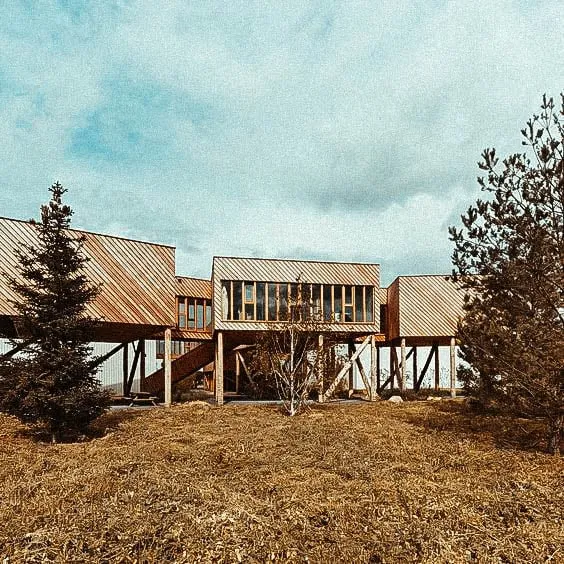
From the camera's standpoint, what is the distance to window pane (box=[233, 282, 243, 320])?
1986 centimetres

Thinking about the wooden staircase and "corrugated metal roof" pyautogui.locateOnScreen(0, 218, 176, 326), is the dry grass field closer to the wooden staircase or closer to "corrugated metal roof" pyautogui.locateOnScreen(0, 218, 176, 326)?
"corrugated metal roof" pyautogui.locateOnScreen(0, 218, 176, 326)

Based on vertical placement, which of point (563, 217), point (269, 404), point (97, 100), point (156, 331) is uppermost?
point (97, 100)

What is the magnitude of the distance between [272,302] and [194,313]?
4.43 metres

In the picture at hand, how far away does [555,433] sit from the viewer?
9508mm

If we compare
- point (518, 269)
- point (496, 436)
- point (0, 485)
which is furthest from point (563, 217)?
point (0, 485)

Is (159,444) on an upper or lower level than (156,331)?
lower

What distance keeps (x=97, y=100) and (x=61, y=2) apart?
2110 mm

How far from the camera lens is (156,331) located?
62.0 ft

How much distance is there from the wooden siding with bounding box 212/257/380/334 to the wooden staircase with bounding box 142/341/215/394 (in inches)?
145

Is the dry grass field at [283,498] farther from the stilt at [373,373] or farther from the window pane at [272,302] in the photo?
the stilt at [373,373]

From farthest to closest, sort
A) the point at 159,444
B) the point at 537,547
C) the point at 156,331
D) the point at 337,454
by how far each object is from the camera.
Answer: the point at 156,331 < the point at 159,444 < the point at 337,454 < the point at 537,547

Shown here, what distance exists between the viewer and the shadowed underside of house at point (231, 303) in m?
17.1

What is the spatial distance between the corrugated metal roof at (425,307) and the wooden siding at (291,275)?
6.69 feet

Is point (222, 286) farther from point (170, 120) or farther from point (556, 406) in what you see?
point (556, 406)
